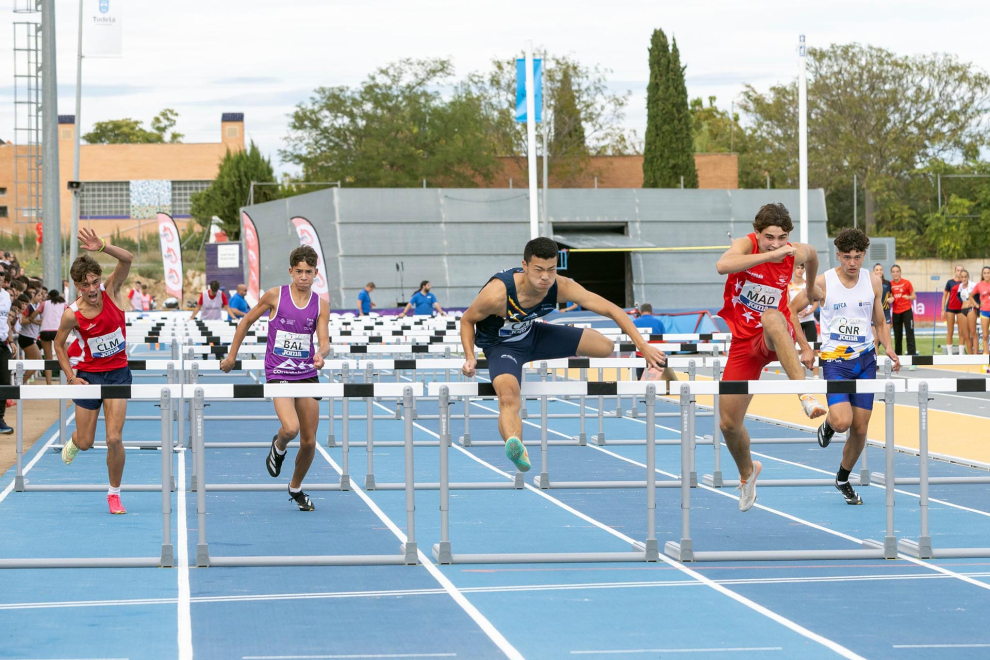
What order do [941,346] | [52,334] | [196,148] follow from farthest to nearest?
[196,148] < [941,346] < [52,334]

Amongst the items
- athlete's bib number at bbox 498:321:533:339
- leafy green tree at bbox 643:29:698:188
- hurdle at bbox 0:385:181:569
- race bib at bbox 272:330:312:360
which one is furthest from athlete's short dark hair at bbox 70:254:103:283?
leafy green tree at bbox 643:29:698:188

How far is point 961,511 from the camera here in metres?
9.37

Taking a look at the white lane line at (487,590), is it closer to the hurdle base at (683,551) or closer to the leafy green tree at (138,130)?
the hurdle base at (683,551)


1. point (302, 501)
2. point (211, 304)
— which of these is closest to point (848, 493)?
point (302, 501)

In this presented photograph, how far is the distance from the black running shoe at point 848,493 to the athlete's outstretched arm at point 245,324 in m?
4.53

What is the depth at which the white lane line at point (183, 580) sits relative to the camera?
218 inches

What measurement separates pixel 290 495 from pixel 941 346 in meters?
25.7

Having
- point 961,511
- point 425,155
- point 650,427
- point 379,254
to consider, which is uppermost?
point 425,155

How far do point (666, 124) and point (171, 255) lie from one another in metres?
35.5

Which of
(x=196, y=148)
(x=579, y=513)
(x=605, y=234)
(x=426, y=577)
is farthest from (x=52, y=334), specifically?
(x=196, y=148)

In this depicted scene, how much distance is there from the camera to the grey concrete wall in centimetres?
4478

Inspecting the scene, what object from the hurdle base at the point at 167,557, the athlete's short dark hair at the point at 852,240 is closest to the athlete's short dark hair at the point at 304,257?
the hurdle base at the point at 167,557

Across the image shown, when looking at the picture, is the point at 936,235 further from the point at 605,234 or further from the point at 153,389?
the point at 153,389

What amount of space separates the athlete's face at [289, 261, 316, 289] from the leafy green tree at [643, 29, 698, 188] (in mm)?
55391
